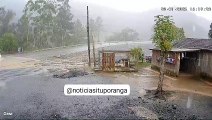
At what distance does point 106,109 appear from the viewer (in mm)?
18094

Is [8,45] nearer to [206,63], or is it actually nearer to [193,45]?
[193,45]

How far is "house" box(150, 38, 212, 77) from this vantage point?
1074 inches

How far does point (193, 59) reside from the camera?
29766mm

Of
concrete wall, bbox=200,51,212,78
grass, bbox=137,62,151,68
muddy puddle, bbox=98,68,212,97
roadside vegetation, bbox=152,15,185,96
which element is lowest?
muddy puddle, bbox=98,68,212,97

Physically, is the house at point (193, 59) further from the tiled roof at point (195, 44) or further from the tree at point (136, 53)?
the tree at point (136, 53)

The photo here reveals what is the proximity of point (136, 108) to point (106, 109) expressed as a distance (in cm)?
177

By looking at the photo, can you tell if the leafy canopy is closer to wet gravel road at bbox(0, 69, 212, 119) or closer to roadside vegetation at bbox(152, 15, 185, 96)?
roadside vegetation at bbox(152, 15, 185, 96)

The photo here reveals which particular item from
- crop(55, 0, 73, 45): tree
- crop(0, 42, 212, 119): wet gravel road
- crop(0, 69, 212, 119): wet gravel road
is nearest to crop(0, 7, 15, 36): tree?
crop(55, 0, 73, 45): tree

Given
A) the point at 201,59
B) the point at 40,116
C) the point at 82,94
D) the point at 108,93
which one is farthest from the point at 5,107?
the point at 201,59

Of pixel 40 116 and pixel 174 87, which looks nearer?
pixel 40 116

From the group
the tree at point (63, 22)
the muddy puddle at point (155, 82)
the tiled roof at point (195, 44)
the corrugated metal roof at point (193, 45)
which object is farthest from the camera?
the tree at point (63, 22)

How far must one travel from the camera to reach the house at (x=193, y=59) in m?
27.3

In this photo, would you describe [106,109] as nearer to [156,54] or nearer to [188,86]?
[188,86]

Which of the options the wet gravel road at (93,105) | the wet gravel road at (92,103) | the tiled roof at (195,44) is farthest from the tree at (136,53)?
the wet gravel road at (93,105)
